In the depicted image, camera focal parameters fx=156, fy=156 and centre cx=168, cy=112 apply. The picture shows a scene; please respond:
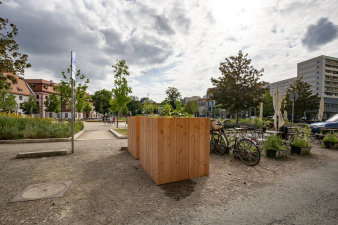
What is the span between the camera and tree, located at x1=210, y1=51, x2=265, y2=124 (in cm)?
1634

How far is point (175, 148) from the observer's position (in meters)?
3.23

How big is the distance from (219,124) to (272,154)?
7.06 ft

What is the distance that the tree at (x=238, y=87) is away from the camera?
643 inches

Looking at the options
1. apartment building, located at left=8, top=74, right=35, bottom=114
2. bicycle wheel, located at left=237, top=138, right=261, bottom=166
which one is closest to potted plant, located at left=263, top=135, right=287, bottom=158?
bicycle wheel, located at left=237, top=138, right=261, bottom=166

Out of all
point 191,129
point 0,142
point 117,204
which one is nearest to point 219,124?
point 191,129

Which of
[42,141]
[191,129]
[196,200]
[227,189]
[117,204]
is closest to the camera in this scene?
[117,204]

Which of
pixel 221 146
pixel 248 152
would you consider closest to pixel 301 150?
pixel 248 152

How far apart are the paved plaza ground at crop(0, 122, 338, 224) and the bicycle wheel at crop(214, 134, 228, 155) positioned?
3.42 feet

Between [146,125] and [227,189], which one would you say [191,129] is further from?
[227,189]

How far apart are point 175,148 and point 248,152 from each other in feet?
9.05

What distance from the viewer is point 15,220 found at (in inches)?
79.3

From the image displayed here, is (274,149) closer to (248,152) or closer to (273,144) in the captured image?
(273,144)

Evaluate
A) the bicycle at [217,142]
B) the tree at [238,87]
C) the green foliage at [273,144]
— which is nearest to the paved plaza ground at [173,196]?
the green foliage at [273,144]

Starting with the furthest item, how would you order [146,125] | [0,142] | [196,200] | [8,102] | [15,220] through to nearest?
[8,102] → [0,142] → [146,125] → [196,200] → [15,220]
